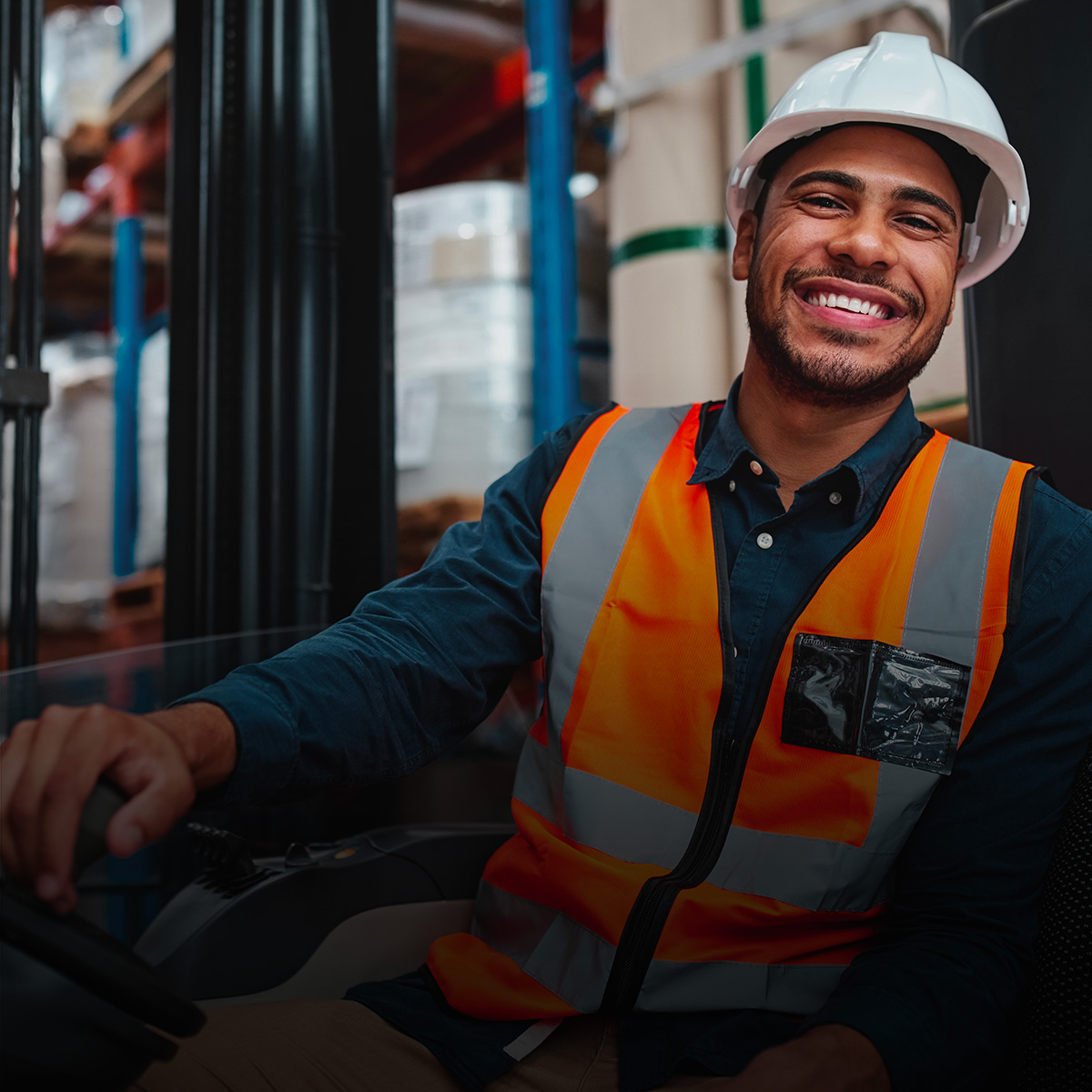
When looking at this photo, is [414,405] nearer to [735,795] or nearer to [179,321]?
[179,321]

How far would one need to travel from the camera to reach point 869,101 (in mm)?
1343

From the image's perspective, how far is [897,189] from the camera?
137 cm

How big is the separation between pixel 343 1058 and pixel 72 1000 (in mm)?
470

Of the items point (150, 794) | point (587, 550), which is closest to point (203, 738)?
point (150, 794)

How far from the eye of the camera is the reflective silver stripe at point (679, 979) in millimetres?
1117

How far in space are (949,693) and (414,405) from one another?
151 centimetres

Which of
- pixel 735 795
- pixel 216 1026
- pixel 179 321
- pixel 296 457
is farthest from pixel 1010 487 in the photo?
pixel 179 321

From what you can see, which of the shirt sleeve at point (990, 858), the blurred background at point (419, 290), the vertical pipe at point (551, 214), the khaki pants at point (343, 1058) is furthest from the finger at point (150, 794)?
the vertical pipe at point (551, 214)

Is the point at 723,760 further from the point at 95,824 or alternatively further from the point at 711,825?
the point at 95,824

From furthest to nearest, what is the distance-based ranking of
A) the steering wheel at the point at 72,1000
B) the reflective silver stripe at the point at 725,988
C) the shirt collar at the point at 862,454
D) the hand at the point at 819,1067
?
the shirt collar at the point at 862,454 < the reflective silver stripe at the point at 725,988 < the hand at the point at 819,1067 < the steering wheel at the point at 72,1000

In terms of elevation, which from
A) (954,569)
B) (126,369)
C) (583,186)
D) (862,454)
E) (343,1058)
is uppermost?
(583,186)

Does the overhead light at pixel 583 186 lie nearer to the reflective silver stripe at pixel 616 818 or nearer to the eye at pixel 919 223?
the eye at pixel 919 223

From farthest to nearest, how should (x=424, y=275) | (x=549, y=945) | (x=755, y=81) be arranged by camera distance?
(x=424, y=275), (x=755, y=81), (x=549, y=945)

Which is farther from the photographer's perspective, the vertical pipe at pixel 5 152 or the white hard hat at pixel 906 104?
the vertical pipe at pixel 5 152
